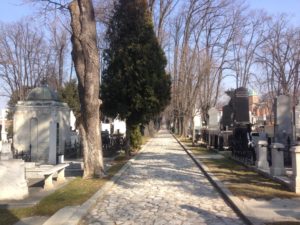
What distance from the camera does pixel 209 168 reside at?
717 inches

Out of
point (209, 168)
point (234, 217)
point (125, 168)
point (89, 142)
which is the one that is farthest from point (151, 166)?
point (234, 217)

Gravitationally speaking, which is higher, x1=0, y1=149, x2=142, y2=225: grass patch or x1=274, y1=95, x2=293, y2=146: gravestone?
x1=274, y1=95, x2=293, y2=146: gravestone

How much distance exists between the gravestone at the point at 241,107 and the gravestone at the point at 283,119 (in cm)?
713

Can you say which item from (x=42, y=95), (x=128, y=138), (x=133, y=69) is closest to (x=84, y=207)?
(x=133, y=69)

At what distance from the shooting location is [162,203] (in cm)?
1061

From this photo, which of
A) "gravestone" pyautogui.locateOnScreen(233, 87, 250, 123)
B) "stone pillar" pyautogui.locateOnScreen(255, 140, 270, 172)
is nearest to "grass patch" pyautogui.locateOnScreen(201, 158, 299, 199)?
"stone pillar" pyautogui.locateOnScreen(255, 140, 270, 172)

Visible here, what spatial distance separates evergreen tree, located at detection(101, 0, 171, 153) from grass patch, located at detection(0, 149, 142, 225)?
1072 centimetres

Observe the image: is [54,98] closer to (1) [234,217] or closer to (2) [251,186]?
(2) [251,186]

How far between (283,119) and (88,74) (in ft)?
26.8

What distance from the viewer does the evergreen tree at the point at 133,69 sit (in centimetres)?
2516

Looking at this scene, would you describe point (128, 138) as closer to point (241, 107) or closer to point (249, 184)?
point (241, 107)

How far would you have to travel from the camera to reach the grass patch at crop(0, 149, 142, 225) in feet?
30.5

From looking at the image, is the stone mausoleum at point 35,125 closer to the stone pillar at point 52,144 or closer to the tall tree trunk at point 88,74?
the stone pillar at point 52,144

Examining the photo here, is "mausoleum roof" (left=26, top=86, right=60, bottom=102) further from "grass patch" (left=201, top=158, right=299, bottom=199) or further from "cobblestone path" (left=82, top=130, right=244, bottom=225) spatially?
"grass patch" (left=201, top=158, right=299, bottom=199)
